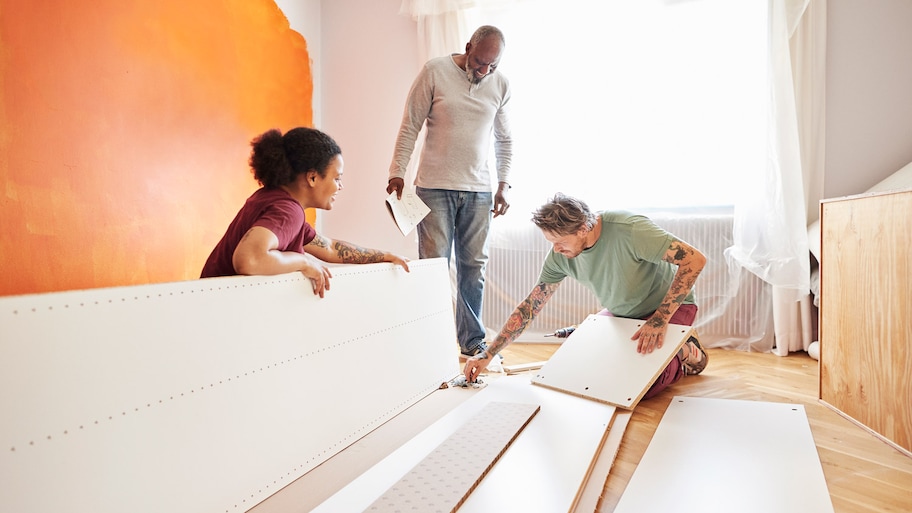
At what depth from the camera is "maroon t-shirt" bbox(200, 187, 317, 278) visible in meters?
1.42

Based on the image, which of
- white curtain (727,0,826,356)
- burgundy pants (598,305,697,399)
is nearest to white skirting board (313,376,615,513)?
burgundy pants (598,305,697,399)

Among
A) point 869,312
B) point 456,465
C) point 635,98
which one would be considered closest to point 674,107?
point 635,98

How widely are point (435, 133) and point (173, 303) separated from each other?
1.65m

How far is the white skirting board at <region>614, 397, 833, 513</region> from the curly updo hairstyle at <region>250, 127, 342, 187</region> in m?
1.18

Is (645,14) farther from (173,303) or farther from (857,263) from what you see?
(173,303)

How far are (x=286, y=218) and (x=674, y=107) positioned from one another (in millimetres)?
2364

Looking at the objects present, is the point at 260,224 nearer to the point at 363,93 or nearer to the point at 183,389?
the point at 183,389

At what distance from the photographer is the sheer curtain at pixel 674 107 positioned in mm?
2771

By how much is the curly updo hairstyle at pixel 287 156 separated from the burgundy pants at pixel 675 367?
1.33m

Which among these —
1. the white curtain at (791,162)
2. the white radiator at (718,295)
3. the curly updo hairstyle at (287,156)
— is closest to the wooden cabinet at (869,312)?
the white curtain at (791,162)

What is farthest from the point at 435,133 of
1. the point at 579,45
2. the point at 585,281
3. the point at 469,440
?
the point at 469,440

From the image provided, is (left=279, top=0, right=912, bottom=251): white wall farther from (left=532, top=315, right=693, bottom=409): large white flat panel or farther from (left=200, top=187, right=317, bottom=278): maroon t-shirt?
(left=200, top=187, right=317, bottom=278): maroon t-shirt

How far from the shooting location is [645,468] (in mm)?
1398

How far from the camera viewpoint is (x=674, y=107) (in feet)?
9.98
